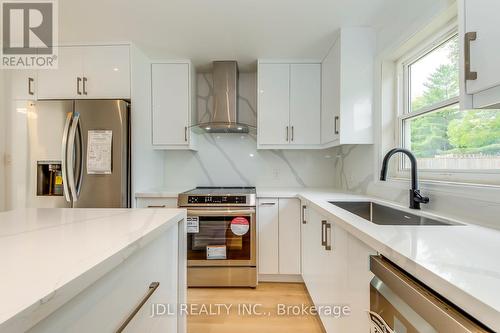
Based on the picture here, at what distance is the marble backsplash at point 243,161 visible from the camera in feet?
9.32

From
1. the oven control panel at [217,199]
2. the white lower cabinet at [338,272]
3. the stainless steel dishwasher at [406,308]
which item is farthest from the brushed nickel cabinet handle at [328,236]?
the oven control panel at [217,199]

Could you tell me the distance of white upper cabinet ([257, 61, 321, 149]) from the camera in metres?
2.52

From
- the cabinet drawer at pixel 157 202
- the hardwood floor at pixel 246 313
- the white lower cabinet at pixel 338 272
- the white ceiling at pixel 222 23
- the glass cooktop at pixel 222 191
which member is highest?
the white ceiling at pixel 222 23

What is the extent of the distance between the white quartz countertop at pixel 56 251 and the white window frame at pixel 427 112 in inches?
52.5

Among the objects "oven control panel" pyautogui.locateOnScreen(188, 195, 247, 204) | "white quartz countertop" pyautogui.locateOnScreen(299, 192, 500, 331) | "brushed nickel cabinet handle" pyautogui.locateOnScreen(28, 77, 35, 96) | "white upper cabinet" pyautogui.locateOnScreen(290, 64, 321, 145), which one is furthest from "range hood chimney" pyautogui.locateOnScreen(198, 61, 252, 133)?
"white quartz countertop" pyautogui.locateOnScreen(299, 192, 500, 331)

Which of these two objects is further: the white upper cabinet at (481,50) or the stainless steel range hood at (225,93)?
the stainless steel range hood at (225,93)

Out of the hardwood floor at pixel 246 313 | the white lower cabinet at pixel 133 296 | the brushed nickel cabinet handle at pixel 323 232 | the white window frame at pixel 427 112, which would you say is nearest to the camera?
the white lower cabinet at pixel 133 296

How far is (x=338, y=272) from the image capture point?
1.27 meters

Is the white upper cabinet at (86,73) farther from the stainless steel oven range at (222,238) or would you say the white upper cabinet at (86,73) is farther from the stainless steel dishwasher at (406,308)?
the stainless steel dishwasher at (406,308)

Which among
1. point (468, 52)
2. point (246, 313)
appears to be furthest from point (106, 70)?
point (468, 52)

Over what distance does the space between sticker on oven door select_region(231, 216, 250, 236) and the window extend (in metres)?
1.36

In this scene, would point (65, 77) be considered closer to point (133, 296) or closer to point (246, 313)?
point (133, 296)

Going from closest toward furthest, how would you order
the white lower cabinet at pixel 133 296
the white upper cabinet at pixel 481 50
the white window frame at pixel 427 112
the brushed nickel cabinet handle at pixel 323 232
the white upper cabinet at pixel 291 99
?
the white lower cabinet at pixel 133 296 < the white upper cabinet at pixel 481 50 < the white window frame at pixel 427 112 < the brushed nickel cabinet handle at pixel 323 232 < the white upper cabinet at pixel 291 99

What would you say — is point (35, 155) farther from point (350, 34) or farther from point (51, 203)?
point (350, 34)
